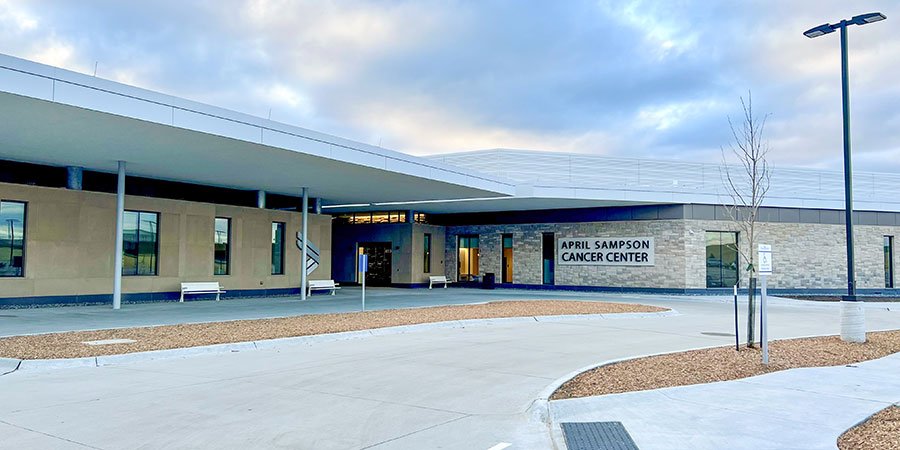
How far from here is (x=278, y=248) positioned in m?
29.8

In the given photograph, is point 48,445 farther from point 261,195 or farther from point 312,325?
point 261,195

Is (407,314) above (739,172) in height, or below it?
below

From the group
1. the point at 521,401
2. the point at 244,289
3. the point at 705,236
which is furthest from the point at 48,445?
the point at 705,236

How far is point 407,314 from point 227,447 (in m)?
13.4

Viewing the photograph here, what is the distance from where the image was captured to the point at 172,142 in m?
16.7

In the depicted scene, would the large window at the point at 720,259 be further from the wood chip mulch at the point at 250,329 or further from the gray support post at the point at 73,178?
the gray support post at the point at 73,178

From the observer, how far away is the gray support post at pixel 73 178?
2178 centimetres

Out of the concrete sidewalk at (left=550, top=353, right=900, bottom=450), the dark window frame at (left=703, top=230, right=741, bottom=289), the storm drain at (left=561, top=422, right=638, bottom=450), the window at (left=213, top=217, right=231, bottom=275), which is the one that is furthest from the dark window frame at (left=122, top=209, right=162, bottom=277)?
the dark window frame at (left=703, top=230, right=741, bottom=289)

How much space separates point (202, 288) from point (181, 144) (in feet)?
31.8

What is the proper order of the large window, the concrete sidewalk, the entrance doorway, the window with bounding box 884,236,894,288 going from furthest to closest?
the entrance doorway, the window with bounding box 884,236,894,288, the large window, the concrete sidewalk

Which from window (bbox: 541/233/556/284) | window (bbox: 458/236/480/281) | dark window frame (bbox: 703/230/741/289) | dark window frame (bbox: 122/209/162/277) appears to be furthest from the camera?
window (bbox: 458/236/480/281)

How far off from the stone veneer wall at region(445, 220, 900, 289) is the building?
71mm

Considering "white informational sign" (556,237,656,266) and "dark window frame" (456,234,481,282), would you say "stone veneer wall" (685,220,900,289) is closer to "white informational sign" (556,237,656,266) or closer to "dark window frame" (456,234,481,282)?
"white informational sign" (556,237,656,266)

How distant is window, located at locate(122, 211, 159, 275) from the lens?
2352 cm
